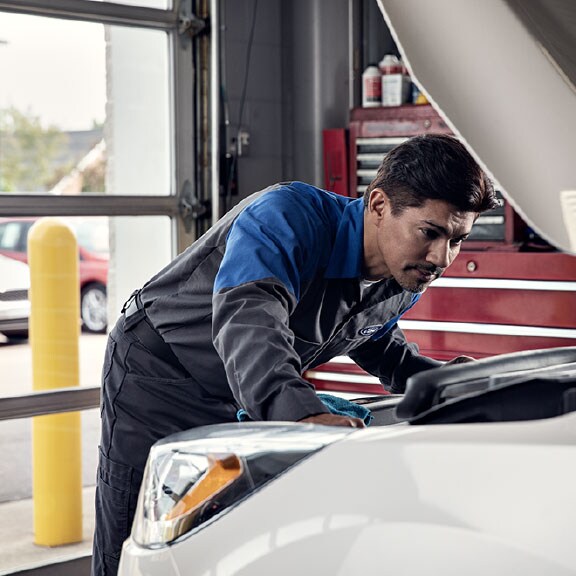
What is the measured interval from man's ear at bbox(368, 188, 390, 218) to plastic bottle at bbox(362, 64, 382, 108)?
2.04 metres

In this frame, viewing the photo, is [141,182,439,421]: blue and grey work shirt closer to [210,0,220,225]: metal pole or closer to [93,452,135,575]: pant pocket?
[93,452,135,575]: pant pocket

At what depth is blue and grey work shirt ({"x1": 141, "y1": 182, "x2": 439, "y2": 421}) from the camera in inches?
61.1

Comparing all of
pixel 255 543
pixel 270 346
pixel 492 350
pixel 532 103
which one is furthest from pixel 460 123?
pixel 492 350

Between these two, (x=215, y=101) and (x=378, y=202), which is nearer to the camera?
(x=378, y=202)

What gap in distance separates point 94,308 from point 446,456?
2752 mm

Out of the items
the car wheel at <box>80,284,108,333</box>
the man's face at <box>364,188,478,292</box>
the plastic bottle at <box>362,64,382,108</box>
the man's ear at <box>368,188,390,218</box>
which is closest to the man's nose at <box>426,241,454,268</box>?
the man's face at <box>364,188,478,292</box>

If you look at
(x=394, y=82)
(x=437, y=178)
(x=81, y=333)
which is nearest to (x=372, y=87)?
(x=394, y=82)

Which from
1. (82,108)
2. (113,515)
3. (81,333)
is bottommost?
(113,515)

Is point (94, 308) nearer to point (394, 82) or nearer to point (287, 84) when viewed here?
point (287, 84)

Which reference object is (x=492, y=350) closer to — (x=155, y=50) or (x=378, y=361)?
(x=378, y=361)

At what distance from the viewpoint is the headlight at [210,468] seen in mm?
1178

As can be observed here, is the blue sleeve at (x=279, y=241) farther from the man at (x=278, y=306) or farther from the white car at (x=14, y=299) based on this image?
the white car at (x=14, y=299)

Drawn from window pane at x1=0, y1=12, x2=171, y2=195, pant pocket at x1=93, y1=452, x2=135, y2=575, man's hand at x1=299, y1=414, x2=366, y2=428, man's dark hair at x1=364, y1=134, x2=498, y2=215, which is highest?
window pane at x1=0, y1=12, x2=171, y2=195

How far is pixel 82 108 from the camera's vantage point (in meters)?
3.59
